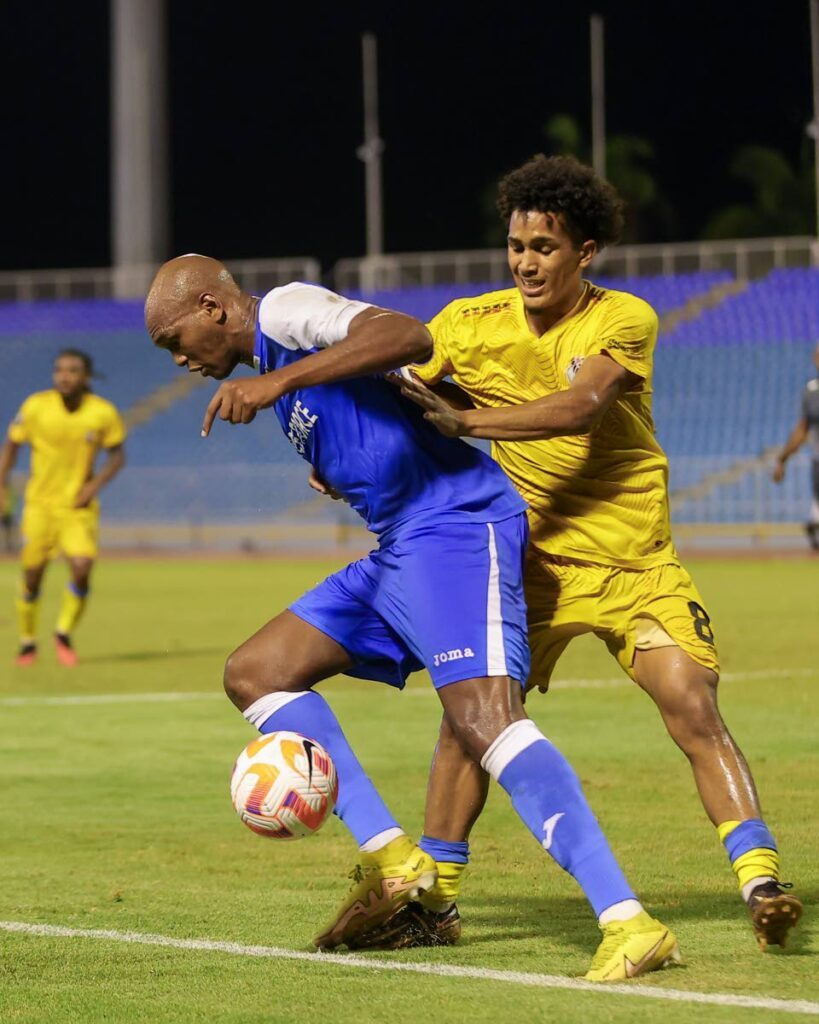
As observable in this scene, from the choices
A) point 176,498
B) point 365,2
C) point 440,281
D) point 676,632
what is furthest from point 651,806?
point 365,2

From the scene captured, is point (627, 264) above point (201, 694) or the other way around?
above

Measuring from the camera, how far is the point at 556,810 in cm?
503

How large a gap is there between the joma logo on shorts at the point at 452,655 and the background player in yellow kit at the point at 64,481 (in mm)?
9650

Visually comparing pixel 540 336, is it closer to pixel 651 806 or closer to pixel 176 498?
pixel 651 806

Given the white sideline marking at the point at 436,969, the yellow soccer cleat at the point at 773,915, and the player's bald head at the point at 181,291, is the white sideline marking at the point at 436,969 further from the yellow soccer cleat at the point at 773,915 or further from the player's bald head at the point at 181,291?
the player's bald head at the point at 181,291

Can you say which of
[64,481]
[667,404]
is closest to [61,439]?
[64,481]

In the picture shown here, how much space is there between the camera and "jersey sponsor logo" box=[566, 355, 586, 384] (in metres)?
5.66

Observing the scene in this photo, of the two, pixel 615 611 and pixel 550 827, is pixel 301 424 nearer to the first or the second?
pixel 615 611

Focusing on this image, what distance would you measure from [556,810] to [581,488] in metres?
1.26

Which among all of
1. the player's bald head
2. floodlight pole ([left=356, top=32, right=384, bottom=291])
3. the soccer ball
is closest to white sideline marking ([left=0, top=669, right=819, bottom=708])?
the soccer ball

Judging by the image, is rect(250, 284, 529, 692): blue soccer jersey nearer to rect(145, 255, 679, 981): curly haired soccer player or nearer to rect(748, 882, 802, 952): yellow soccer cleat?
rect(145, 255, 679, 981): curly haired soccer player

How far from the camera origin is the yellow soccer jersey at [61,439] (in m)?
15.2

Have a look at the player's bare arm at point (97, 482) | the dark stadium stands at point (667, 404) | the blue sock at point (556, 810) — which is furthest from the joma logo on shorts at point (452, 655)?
the dark stadium stands at point (667, 404)

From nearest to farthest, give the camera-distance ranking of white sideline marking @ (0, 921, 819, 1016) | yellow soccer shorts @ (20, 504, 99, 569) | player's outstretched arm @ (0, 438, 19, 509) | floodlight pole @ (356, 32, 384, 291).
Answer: white sideline marking @ (0, 921, 819, 1016) < yellow soccer shorts @ (20, 504, 99, 569) < player's outstretched arm @ (0, 438, 19, 509) < floodlight pole @ (356, 32, 384, 291)
